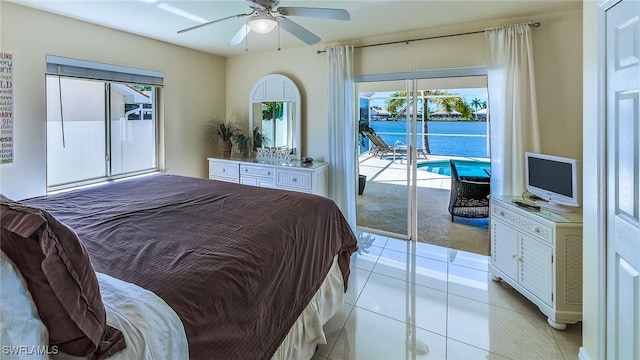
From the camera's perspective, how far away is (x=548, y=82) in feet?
9.66

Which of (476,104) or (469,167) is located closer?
(476,104)

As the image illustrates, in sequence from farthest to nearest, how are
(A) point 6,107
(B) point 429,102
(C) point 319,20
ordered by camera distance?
(B) point 429,102 → (C) point 319,20 → (A) point 6,107

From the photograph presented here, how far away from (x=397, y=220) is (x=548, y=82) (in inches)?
86.3

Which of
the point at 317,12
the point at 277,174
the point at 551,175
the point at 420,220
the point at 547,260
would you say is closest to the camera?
the point at 317,12

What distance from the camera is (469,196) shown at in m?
4.11

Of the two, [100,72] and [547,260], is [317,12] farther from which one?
[100,72]

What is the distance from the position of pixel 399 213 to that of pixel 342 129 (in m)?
1.36

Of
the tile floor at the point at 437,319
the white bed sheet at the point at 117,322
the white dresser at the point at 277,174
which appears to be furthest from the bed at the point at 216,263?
the white dresser at the point at 277,174

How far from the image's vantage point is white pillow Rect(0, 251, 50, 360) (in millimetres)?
641

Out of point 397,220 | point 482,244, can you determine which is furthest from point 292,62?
point 482,244

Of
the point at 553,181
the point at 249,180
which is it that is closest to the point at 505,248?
the point at 553,181

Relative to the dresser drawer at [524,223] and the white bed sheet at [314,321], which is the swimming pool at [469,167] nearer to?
the dresser drawer at [524,223]

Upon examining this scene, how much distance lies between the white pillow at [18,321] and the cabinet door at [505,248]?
2886mm

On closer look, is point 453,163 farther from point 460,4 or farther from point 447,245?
point 460,4
